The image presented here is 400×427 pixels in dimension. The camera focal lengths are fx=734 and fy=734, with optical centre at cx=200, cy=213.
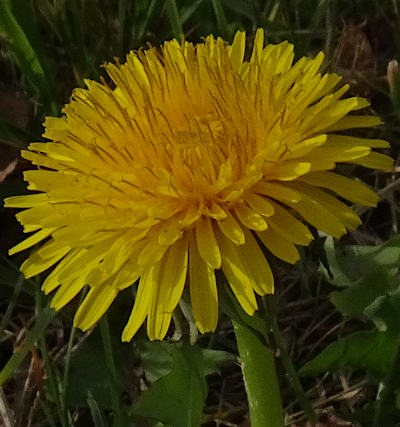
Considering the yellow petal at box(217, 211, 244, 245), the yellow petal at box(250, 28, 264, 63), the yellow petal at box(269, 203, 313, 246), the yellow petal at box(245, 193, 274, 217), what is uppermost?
the yellow petal at box(250, 28, 264, 63)

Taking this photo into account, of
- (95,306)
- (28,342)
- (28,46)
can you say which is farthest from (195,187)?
(28,46)

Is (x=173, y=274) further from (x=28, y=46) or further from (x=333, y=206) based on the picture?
(x=28, y=46)

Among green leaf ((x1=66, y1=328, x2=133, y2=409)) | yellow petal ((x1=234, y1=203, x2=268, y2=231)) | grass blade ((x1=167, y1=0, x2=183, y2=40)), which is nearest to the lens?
yellow petal ((x1=234, y1=203, x2=268, y2=231))

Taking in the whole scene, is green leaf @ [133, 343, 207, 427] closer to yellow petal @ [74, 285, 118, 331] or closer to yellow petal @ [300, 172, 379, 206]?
yellow petal @ [74, 285, 118, 331]

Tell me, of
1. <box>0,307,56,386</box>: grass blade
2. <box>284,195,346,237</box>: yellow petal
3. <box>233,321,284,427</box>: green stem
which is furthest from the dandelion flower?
<box>0,307,56,386</box>: grass blade

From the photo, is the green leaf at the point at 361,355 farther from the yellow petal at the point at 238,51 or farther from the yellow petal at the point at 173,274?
the yellow petal at the point at 238,51

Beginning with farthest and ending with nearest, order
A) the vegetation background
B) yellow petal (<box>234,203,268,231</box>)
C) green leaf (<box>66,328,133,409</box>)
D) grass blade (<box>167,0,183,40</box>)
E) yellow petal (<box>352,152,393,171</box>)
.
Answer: grass blade (<box>167,0,183,40</box>) → green leaf (<box>66,328,133,409</box>) → the vegetation background → yellow petal (<box>352,152,393,171</box>) → yellow petal (<box>234,203,268,231</box>)

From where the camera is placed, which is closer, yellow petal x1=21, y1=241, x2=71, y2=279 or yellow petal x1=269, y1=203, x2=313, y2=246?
yellow petal x1=269, y1=203, x2=313, y2=246
